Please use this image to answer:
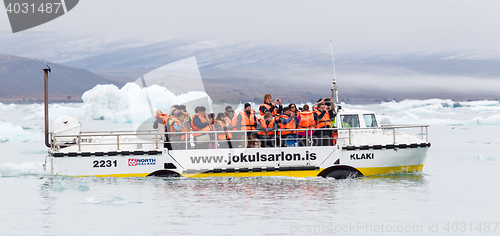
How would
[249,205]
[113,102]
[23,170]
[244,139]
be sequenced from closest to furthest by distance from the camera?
[249,205] → [244,139] → [23,170] → [113,102]

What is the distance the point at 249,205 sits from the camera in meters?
11.3

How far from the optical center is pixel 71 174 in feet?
43.2

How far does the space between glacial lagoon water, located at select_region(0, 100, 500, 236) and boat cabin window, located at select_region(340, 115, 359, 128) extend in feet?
4.90

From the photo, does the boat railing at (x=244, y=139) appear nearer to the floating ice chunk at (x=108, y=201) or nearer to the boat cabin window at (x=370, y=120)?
the boat cabin window at (x=370, y=120)

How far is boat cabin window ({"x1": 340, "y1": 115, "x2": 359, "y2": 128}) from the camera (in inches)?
564

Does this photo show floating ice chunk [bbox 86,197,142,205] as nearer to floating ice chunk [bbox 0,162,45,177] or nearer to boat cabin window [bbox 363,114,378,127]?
floating ice chunk [bbox 0,162,45,177]

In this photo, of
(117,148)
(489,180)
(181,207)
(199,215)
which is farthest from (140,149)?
(489,180)

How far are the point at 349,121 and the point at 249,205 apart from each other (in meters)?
4.37

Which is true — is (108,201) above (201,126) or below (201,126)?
below

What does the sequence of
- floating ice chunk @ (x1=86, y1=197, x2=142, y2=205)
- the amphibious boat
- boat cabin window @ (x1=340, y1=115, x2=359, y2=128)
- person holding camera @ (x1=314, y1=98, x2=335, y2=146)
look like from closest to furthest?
floating ice chunk @ (x1=86, y1=197, x2=142, y2=205)
the amphibious boat
person holding camera @ (x1=314, y1=98, x2=335, y2=146)
boat cabin window @ (x1=340, y1=115, x2=359, y2=128)

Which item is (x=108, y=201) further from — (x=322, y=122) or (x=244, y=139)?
(x=322, y=122)

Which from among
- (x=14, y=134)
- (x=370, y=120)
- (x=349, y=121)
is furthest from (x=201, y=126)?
(x=14, y=134)

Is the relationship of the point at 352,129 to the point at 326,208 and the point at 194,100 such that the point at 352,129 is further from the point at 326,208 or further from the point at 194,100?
the point at 194,100

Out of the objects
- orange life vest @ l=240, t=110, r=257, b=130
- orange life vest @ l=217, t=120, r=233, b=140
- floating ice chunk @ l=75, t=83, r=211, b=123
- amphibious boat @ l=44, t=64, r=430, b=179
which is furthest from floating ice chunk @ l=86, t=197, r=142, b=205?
floating ice chunk @ l=75, t=83, r=211, b=123
